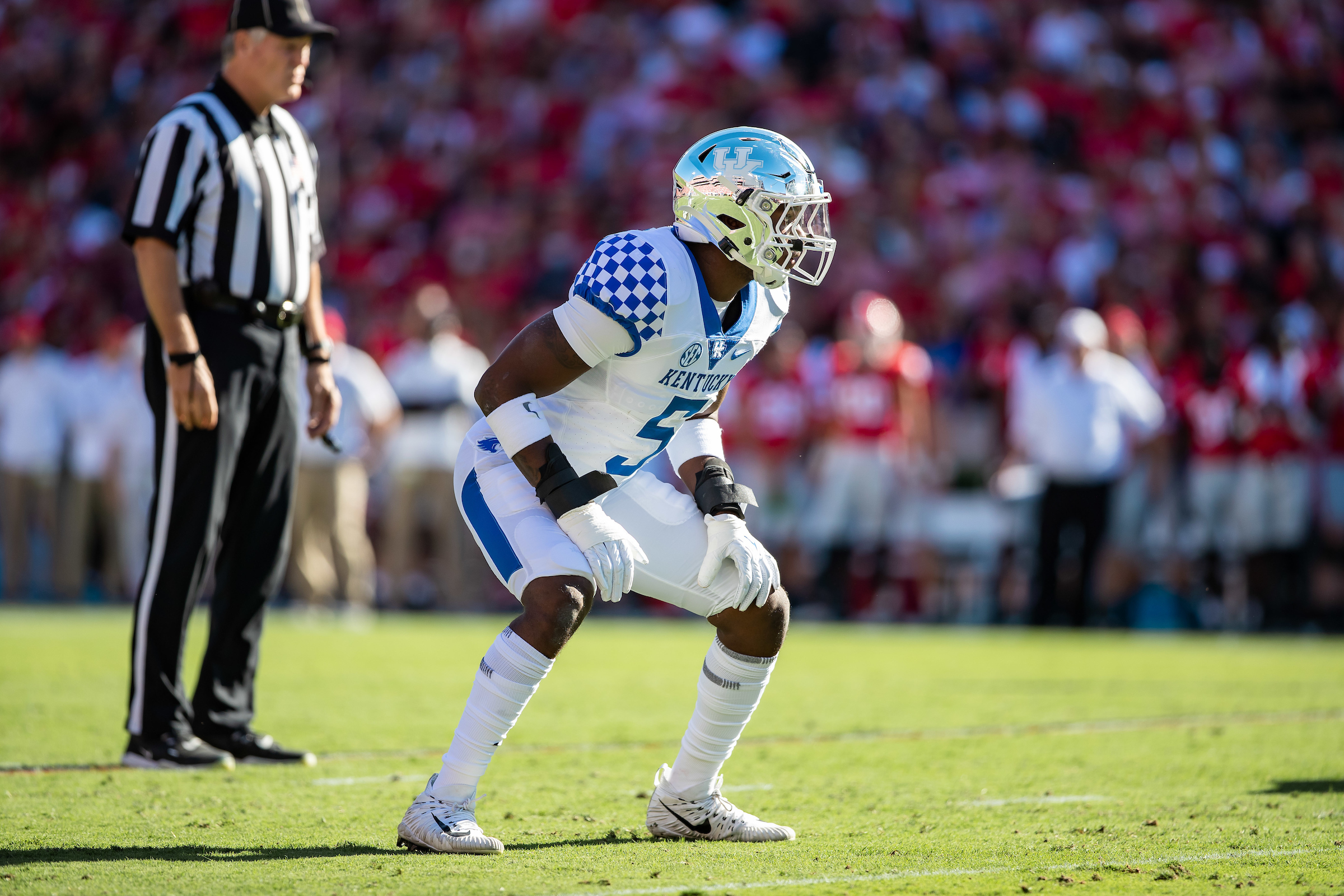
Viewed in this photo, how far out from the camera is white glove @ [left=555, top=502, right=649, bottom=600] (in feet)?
10.9

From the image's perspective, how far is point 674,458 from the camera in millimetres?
3865

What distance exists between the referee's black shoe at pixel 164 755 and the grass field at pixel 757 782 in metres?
0.06

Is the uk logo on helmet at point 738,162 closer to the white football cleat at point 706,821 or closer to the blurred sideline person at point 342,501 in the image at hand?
the white football cleat at point 706,821

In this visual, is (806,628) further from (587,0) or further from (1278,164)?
(587,0)

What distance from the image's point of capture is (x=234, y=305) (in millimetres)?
4512

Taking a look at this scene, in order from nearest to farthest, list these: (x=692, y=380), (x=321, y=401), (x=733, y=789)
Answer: (x=692, y=380), (x=733, y=789), (x=321, y=401)

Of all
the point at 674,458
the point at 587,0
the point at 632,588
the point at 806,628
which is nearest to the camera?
the point at 632,588

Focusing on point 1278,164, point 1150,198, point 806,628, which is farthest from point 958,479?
point 1278,164

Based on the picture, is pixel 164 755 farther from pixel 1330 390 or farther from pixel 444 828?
pixel 1330 390

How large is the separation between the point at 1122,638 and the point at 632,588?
664cm

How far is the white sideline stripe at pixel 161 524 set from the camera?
4457 mm

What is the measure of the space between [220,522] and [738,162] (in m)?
1.93

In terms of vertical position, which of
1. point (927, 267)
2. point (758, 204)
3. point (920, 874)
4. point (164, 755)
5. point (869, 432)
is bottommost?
point (164, 755)

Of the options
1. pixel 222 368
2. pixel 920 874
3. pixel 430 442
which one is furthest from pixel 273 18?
pixel 430 442
